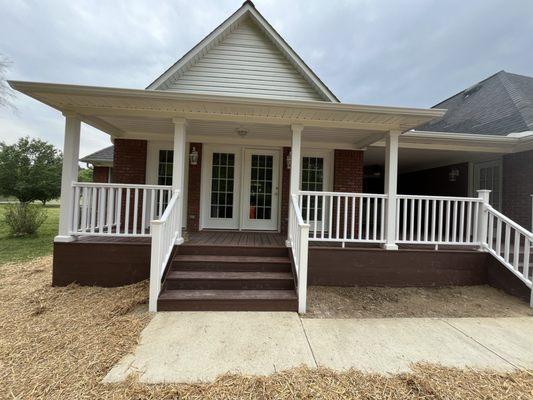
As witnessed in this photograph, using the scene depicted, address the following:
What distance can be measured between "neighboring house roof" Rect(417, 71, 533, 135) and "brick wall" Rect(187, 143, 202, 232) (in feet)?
18.5

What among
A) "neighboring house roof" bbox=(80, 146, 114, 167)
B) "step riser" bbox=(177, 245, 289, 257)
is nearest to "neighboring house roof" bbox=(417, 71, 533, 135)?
"step riser" bbox=(177, 245, 289, 257)


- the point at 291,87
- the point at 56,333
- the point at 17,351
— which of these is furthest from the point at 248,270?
the point at 291,87

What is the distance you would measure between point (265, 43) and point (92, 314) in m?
6.74

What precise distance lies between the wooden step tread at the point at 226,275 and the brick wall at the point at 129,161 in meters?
3.28

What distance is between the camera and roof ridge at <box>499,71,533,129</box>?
6.89 meters

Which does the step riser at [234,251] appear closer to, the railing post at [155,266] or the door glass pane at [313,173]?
the railing post at [155,266]

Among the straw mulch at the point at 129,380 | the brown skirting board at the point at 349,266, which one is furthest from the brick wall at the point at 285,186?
the straw mulch at the point at 129,380

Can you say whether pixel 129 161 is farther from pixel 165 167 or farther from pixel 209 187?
pixel 209 187

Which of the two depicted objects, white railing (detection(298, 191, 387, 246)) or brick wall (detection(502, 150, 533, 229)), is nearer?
white railing (detection(298, 191, 387, 246))

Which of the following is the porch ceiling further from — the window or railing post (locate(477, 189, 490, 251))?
railing post (locate(477, 189, 490, 251))

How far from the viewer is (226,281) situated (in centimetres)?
404

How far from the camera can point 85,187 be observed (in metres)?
4.53

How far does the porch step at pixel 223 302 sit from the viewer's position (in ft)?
11.9

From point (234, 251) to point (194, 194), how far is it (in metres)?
2.44
